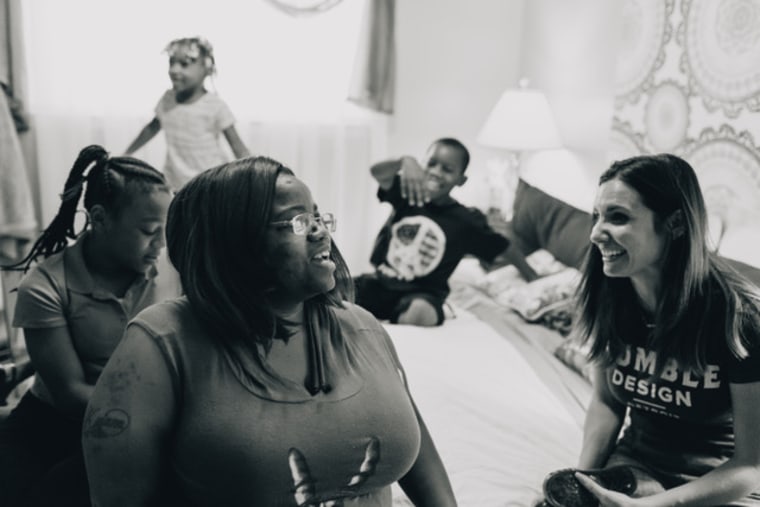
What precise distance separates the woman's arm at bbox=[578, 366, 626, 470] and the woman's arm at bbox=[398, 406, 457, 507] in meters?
0.52

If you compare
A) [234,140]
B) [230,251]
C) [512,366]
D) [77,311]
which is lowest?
[512,366]

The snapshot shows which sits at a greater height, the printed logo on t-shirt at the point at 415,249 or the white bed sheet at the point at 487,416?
the printed logo on t-shirt at the point at 415,249

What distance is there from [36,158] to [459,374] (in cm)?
226

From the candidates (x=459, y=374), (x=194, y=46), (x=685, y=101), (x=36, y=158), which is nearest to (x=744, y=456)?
(x=459, y=374)

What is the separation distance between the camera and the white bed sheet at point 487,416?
154cm

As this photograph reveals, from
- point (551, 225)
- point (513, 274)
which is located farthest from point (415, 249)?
point (551, 225)

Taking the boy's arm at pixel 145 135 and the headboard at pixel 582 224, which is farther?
the boy's arm at pixel 145 135

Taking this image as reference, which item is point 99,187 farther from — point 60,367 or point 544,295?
point 544,295

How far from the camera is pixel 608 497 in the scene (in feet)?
4.15

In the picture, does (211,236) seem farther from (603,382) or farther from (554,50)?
(554,50)

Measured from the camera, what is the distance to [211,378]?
36.5 inches

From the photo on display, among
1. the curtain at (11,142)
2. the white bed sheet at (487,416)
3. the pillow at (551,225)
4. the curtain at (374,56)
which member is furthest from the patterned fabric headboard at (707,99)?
the curtain at (11,142)

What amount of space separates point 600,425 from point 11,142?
2621mm

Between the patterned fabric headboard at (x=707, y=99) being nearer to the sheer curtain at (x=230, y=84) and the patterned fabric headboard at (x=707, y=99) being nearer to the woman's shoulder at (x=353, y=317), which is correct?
the woman's shoulder at (x=353, y=317)
